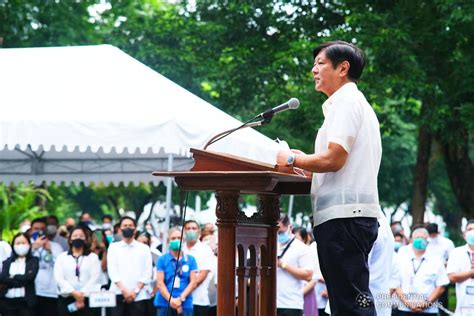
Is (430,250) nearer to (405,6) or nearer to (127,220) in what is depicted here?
(127,220)

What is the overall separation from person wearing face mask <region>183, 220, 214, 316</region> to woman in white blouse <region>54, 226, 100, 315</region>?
1391 millimetres

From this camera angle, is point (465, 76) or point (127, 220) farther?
point (465, 76)

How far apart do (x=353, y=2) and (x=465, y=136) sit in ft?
12.1

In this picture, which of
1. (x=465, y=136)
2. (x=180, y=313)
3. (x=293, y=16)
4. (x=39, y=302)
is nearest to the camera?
(x=180, y=313)

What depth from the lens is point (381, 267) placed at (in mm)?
7945

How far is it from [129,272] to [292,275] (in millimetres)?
2616

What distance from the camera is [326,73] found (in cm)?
607

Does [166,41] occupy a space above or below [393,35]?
above

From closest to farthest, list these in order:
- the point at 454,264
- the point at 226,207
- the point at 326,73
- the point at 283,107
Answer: the point at 326,73, the point at 283,107, the point at 226,207, the point at 454,264

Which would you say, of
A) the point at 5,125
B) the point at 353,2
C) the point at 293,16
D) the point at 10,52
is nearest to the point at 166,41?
the point at 293,16

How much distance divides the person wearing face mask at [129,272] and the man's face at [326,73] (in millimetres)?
9405

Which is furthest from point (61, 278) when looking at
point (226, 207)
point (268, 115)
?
point (268, 115)

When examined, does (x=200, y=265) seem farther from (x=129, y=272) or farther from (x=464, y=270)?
(x=464, y=270)

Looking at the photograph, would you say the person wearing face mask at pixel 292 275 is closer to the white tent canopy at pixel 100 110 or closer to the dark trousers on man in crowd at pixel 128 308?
the white tent canopy at pixel 100 110
